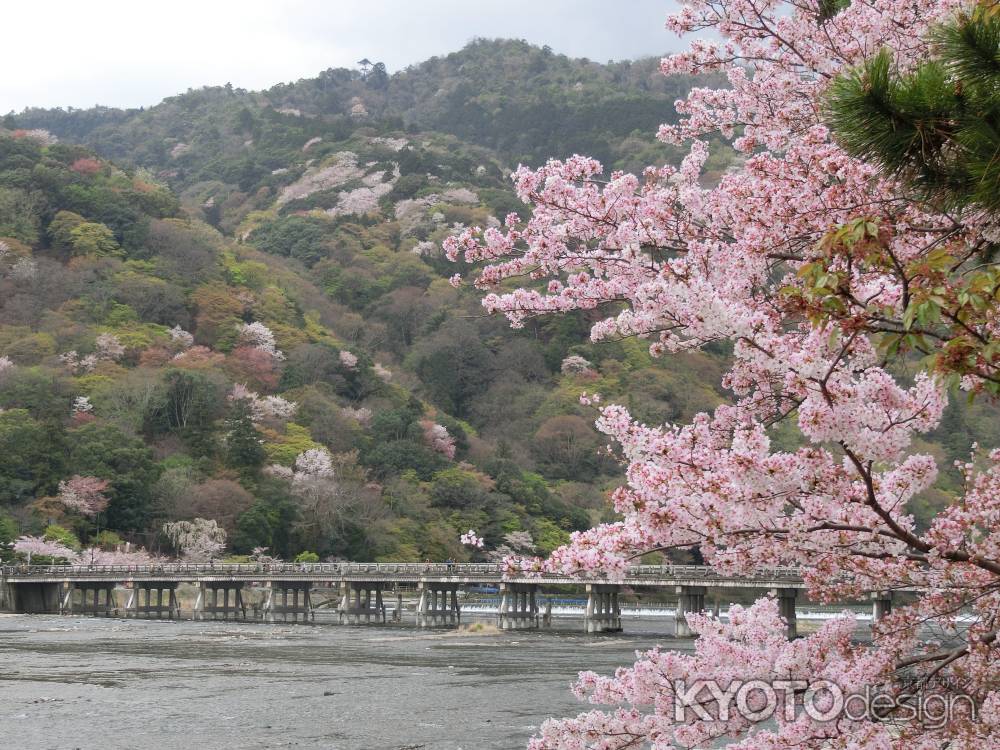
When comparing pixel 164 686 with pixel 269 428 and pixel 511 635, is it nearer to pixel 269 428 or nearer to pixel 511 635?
pixel 511 635

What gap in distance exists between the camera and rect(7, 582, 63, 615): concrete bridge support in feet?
148

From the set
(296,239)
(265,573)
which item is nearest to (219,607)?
(265,573)

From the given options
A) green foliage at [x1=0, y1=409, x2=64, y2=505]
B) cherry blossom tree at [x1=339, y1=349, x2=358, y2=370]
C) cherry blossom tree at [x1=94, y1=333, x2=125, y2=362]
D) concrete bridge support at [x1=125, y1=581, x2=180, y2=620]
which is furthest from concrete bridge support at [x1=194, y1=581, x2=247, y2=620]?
cherry blossom tree at [x1=339, y1=349, x2=358, y2=370]

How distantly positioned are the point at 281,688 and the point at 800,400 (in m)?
19.4

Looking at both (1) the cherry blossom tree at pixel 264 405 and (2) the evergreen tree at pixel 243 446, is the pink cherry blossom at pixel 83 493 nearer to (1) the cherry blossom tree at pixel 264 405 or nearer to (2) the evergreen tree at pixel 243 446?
(2) the evergreen tree at pixel 243 446

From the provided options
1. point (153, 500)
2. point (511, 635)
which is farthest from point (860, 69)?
point (153, 500)

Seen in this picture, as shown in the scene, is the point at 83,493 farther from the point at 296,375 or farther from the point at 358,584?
the point at 296,375

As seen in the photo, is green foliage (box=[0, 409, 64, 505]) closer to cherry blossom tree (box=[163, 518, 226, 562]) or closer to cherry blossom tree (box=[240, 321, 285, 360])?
cherry blossom tree (box=[163, 518, 226, 562])

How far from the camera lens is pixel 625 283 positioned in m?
6.49

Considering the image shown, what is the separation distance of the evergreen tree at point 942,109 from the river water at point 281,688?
12.8 metres

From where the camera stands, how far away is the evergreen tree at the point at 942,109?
4121mm

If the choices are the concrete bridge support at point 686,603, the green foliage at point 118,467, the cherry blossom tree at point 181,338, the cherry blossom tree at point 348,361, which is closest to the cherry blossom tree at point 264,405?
the cherry blossom tree at point 181,338

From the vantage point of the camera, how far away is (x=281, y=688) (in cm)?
2223

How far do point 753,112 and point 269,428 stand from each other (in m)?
52.1
